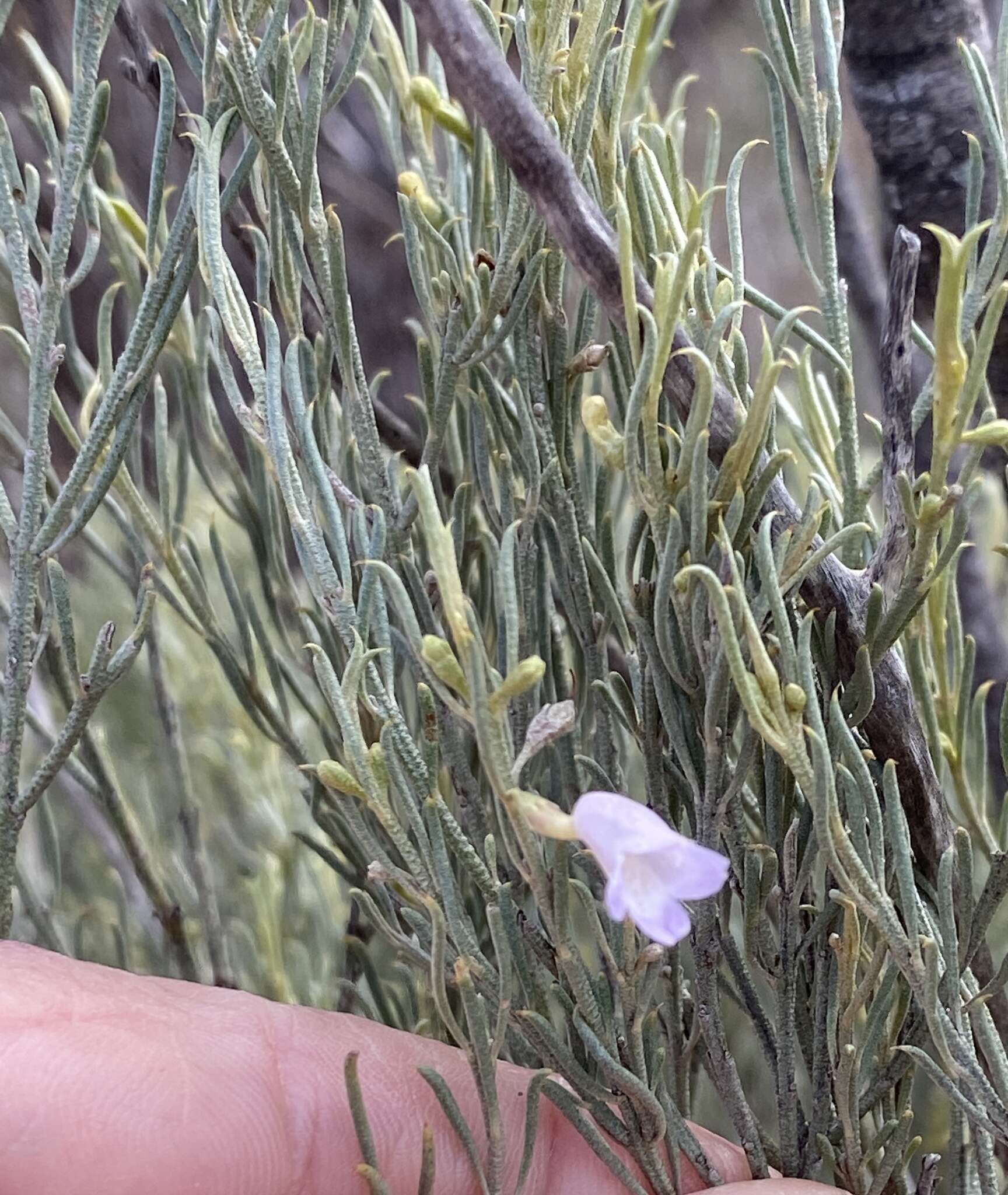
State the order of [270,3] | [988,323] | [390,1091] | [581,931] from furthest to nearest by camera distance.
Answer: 1. [581,931]
2. [390,1091]
3. [270,3]
4. [988,323]

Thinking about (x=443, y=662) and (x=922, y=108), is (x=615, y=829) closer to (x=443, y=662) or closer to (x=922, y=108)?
(x=443, y=662)

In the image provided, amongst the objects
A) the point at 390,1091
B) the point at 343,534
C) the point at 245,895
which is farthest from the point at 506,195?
the point at 245,895

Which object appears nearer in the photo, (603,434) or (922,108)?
(603,434)

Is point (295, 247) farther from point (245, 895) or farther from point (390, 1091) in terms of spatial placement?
point (245, 895)

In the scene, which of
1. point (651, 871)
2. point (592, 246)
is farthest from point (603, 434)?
point (651, 871)

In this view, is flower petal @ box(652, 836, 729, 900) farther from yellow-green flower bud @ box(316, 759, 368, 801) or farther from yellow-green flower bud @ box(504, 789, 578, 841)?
yellow-green flower bud @ box(316, 759, 368, 801)

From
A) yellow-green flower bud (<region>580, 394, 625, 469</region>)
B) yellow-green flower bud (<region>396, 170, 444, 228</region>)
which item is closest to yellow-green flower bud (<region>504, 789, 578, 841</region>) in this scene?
yellow-green flower bud (<region>580, 394, 625, 469</region>)
